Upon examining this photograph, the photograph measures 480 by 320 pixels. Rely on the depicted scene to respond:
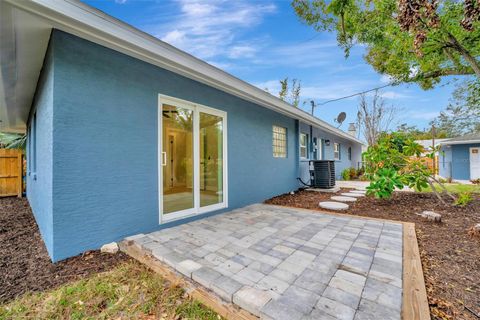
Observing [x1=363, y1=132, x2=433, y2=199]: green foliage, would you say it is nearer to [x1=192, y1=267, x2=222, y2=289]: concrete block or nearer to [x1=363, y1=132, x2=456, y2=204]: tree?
[x1=363, y1=132, x2=456, y2=204]: tree

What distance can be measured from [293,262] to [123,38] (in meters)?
3.34

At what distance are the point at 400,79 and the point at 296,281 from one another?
8.13m

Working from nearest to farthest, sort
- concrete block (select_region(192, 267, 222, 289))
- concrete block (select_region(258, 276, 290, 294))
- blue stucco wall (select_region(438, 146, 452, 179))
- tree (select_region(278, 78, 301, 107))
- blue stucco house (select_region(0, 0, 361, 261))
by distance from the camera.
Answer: concrete block (select_region(258, 276, 290, 294)), concrete block (select_region(192, 267, 222, 289)), blue stucco house (select_region(0, 0, 361, 261)), blue stucco wall (select_region(438, 146, 452, 179)), tree (select_region(278, 78, 301, 107))

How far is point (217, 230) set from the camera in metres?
3.25

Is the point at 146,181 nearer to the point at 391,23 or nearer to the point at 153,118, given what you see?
the point at 153,118

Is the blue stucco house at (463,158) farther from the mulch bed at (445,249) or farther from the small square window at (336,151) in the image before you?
the mulch bed at (445,249)

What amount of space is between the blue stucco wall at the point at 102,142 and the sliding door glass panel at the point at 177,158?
28 centimetres

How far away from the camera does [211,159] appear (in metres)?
4.32

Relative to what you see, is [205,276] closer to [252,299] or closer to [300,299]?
[252,299]

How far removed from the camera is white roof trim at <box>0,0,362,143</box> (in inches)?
83.0

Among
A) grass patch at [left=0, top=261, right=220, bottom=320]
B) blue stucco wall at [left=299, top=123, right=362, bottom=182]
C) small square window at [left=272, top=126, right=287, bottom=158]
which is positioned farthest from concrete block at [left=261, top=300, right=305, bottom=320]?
blue stucco wall at [left=299, top=123, right=362, bottom=182]

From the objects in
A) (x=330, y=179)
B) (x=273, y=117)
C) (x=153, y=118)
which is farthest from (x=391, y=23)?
(x=153, y=118)

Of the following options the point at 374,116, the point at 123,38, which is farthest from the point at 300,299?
the point at 374,116

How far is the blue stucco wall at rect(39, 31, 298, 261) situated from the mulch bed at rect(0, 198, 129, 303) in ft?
0.56
